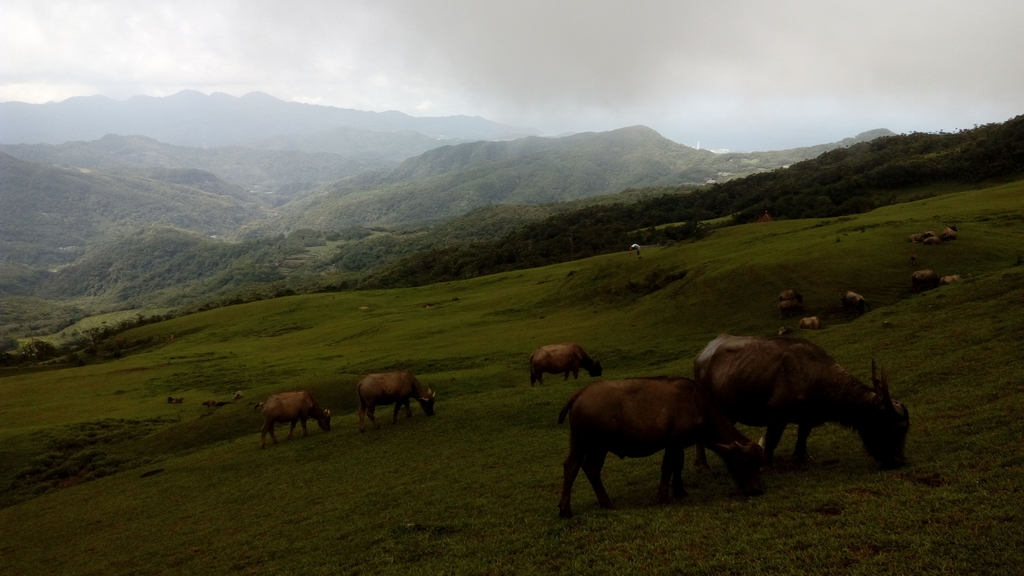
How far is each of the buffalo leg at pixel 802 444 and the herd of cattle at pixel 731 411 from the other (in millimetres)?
18

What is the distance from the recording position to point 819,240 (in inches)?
1437

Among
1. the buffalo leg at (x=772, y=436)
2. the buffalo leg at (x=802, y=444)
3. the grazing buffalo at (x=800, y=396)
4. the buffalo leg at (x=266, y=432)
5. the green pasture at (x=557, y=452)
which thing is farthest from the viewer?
the buffalo leg at (x=266, y=432)

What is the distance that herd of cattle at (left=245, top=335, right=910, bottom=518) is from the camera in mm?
8711

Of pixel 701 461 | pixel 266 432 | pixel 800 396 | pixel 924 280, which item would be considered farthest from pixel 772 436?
pixel 924 280

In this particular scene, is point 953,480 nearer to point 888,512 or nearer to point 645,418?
point 888,512

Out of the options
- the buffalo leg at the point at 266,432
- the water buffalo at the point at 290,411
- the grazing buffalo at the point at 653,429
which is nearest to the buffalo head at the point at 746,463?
the grazing buffalo at the point at 653,429

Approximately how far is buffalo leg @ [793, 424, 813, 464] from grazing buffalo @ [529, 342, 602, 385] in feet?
46.2

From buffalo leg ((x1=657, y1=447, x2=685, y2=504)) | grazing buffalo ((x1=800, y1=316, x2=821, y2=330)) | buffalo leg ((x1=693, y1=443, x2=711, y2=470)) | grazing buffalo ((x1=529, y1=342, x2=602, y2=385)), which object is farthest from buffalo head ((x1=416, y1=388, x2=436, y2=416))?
grazing buffalo ((x1=800, y1=316, x2=821, y2=330))

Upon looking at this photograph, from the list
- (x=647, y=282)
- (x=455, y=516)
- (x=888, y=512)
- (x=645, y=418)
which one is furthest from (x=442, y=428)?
(x=647, y=282)

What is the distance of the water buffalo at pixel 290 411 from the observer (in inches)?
842

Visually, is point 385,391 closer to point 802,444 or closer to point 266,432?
point 266,432

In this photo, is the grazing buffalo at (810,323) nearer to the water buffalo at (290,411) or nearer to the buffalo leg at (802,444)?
the buffalo leg at (802,444)

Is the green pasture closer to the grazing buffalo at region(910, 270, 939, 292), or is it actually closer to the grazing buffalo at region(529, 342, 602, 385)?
the grazing buffalo at region(910, 270, 939, 292)

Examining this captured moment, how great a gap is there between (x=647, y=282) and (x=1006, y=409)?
30166 millimetres
